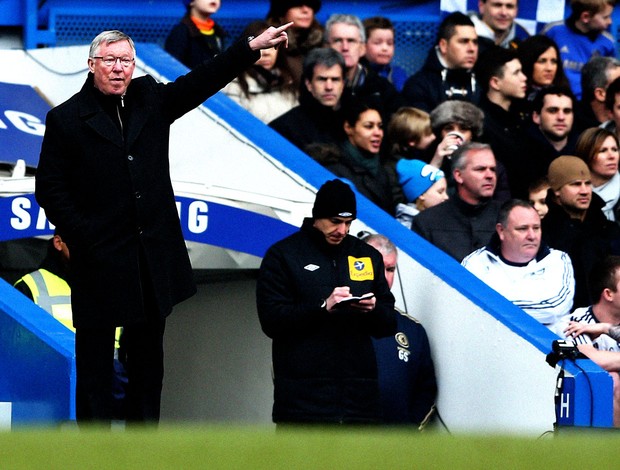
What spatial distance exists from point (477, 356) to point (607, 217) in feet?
8.48

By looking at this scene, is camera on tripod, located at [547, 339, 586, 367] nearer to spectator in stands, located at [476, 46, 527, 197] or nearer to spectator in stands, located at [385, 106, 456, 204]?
spectator in stands, located at [385, 106, 456, 204]

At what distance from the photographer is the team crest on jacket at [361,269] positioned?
6602 mm

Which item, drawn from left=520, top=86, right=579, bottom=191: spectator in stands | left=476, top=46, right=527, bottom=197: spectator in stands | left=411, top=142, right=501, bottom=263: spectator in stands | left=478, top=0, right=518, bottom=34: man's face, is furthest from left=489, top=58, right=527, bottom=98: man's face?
left=411, top=142, right=501, bottom=263: spectator in stands

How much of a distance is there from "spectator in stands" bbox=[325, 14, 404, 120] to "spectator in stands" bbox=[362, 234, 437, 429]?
2.49m

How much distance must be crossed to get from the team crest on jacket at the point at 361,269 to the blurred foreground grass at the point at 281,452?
4.59m

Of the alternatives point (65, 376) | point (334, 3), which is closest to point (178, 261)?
point (65, 376)

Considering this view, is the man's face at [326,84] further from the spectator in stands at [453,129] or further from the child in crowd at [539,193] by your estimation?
the child in crowd at [539,193]

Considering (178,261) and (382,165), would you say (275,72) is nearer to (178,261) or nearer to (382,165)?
(382,165)

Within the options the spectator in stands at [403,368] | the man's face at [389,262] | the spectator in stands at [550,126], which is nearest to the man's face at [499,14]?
the spectator in stands at [550,126]

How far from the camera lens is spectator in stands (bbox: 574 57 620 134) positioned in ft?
34.1

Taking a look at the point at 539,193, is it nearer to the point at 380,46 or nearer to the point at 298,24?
the point at 380,46

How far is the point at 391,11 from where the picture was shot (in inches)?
474

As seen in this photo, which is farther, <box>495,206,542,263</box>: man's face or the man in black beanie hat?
<box>495,206,542,263</box>: man's face

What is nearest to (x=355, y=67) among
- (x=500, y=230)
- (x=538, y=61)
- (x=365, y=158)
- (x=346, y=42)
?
(x=346, y=42)
